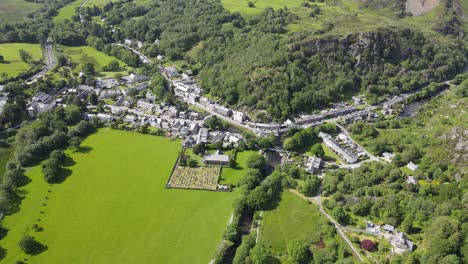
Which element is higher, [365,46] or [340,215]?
[365,46]

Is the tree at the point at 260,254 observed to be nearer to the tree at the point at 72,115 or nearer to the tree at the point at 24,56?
A: the tree at the point at 72,115

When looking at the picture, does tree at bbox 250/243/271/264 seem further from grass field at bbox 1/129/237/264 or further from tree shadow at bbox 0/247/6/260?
tree shadow at bbox 0/247/6/260

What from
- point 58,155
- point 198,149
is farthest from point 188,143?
point 58,155

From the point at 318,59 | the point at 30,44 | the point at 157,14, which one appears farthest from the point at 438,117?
the point at 30,44

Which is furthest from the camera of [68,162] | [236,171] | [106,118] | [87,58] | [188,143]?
[87,58]

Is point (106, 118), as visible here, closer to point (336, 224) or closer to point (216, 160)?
point (216, 160)
